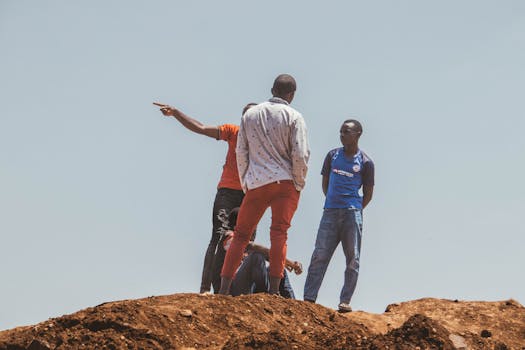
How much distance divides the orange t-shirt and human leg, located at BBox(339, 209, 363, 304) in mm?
1401

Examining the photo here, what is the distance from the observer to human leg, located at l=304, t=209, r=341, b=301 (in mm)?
11828

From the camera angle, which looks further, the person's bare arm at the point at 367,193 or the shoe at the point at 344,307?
the person's bare arm at the point at 367,193

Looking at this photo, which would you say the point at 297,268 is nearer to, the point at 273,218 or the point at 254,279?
the point at 254,279

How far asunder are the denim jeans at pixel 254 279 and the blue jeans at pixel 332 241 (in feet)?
1.92

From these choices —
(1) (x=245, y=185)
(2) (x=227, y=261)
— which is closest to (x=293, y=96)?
(1) (x=245, y=185)

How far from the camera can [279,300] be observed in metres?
10.2

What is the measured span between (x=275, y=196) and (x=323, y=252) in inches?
69.4

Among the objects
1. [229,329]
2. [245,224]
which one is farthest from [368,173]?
[229,329]

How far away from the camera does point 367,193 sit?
12.1 meters

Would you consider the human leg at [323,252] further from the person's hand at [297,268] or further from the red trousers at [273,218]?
the red trousers at [273,218]

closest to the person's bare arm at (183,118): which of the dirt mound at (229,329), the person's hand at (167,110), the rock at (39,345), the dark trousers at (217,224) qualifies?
the person's hand at (167,110)

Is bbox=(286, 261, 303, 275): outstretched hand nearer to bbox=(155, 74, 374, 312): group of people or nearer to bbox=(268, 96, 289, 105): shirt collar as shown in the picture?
bbox=(155, 74, 374, 312): group of people

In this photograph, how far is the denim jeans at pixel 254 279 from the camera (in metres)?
11.1

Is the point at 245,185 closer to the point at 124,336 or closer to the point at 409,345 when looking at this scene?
the point at 124,336
